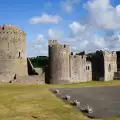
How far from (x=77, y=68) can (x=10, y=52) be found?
1321 cm

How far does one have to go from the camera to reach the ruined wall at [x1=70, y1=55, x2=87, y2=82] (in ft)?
189

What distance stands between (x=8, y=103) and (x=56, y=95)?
24.8 feet

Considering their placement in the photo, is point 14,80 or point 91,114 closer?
point 91,114

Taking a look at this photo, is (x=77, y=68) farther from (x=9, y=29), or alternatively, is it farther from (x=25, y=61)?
(x=9, y=29)

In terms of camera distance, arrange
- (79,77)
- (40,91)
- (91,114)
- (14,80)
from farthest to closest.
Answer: (79,77) → (14,80) → (40,91) → (91,114)

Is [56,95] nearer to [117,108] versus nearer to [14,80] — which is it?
[117,108]

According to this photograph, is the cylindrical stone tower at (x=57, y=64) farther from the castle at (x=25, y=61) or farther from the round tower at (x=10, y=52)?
the round tower at (x=10, y=52)

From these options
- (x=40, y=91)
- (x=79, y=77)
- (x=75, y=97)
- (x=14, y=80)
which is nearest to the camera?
(x=75, y=97)

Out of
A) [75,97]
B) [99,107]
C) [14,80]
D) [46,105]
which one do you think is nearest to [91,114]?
[99,107]

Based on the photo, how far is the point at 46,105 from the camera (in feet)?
106

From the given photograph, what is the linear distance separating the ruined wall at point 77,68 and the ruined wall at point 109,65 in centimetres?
476

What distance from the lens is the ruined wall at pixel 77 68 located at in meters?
57.5

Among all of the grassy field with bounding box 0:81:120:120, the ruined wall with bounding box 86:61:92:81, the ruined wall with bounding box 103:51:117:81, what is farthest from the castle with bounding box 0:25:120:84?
the grassy field with bounding box 0:81:120:120

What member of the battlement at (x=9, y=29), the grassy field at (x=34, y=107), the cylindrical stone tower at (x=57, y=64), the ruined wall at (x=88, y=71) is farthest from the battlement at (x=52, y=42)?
the grassy field at (x=34, y=107)
